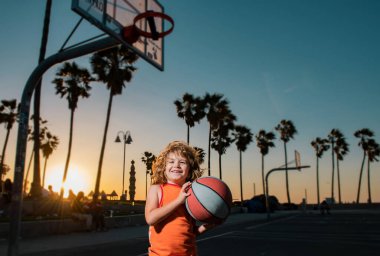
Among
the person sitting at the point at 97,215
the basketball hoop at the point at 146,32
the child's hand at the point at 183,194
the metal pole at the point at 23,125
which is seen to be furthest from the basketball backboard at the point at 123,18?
the person sitting at the point at 97,215

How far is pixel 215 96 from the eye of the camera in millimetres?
43344

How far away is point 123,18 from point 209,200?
18.3 ft

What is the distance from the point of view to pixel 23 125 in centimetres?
755

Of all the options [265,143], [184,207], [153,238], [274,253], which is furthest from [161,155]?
[265,143]

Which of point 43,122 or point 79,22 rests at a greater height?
point 43,122

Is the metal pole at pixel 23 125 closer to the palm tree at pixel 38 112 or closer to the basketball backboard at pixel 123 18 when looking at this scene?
the basketball backboard at pixel 123 18

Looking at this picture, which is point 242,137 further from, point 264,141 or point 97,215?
point 97,215

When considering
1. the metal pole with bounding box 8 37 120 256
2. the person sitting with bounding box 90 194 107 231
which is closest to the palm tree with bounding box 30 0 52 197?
the person sitting with bounding box 90 194 107 231

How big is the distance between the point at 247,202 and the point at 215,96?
573 inches

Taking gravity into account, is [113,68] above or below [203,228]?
above

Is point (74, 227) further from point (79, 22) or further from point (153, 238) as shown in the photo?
point (153, 238)

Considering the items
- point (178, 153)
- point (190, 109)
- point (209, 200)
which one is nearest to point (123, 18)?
point (178, 153)

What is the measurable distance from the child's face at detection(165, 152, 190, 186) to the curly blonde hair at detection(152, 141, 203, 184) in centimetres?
4

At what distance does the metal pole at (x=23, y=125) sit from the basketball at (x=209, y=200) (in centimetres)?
492
